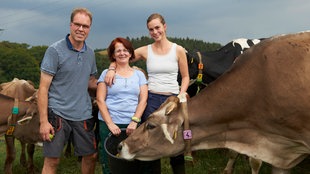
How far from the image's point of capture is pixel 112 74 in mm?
Answer: 4723

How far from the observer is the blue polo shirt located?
452 centimetres

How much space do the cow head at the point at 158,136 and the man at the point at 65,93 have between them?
75 cm

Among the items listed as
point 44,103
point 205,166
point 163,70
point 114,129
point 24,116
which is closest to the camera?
point 44,103

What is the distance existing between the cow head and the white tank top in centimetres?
59

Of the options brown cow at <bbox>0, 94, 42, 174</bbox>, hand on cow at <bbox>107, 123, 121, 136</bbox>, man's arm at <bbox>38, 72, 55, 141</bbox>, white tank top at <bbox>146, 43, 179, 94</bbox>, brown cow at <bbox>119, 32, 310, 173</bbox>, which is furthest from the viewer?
brown cow at <bbox>0, 94, 42, 174</bbox>

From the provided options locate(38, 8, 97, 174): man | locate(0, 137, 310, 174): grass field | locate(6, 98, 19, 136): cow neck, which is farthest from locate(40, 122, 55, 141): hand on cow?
locate(0, 137, 310, 174): grass field

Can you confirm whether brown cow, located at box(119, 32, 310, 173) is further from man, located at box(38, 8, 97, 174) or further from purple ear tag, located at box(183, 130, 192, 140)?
man, located at box(38, 8, 97, 174)

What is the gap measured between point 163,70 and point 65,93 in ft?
4.01

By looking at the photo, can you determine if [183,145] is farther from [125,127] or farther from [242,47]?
[242,47]

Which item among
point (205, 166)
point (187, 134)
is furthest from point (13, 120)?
point (205, 166)

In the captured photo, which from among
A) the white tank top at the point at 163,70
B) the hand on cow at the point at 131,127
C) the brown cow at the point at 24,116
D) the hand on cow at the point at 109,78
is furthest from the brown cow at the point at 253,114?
the brown cow at the point at 24,116

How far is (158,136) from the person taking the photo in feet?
14.2

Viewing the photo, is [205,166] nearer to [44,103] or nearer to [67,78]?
[67,78]

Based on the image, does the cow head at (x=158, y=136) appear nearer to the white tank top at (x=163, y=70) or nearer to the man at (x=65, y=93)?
the white tank top at (x=163, y=70)
